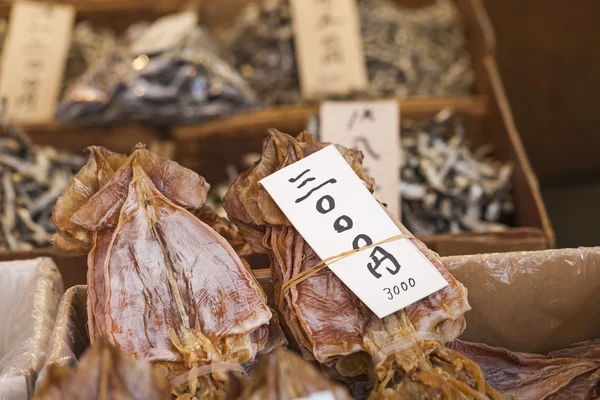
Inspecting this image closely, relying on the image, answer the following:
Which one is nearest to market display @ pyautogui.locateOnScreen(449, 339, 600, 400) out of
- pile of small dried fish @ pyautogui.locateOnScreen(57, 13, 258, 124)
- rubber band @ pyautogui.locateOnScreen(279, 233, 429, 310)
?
rubber band @ pyautogui.locateOnScreen(279, 233, 429, 310)

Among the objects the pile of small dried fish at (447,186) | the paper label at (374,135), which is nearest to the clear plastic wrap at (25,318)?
the paper label at (374,135)

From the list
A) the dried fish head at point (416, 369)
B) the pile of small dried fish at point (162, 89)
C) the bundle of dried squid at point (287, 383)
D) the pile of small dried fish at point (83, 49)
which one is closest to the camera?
the bundle of dried squid at point (287, 383)

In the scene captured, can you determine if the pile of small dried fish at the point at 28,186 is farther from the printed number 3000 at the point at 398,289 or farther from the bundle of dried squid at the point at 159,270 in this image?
the printed number 3000 at the point at 398,289

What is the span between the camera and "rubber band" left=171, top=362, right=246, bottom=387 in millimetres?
948

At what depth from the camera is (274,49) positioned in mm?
2838

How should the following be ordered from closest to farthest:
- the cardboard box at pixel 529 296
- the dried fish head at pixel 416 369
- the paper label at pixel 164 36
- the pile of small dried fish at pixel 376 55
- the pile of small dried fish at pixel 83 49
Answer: the dried fish head at pixel 416 369 → the cardboard box at pixel 529 296 → the paper label at pixel 164 36 → the pile of small dried fish at pixel 376 55 → the pile of small dried fish at pixel 83 49

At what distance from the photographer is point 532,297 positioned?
123 cm

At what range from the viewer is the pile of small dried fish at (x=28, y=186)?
201cm

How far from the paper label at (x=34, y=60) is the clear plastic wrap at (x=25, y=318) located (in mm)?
1376

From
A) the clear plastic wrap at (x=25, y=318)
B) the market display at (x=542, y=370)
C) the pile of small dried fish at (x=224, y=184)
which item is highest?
the clear plastic wrap at (x=25, y=318)

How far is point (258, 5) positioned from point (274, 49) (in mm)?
471

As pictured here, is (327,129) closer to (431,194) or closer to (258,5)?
(431,194)

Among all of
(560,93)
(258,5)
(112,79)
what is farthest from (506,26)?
(112,79)

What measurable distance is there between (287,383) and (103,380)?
0.22 meters
